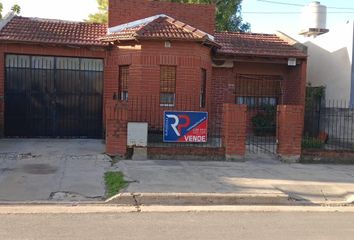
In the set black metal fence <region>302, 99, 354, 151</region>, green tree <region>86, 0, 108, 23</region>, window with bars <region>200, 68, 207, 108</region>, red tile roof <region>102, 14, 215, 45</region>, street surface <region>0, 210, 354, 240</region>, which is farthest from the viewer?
green tree <region>86, 0, 108, 23</region>

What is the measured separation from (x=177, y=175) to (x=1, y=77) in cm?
850

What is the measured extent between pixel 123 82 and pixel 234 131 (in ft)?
17.1

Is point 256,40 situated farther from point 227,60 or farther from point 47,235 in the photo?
point 47,235

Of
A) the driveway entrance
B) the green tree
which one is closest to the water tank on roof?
the driveway entrance

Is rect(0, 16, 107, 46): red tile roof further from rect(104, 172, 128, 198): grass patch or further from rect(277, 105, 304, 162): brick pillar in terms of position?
rect(104, 172, 128, 198): grass patch

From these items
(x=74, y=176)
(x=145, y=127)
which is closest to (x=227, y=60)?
(x=145, y=127)

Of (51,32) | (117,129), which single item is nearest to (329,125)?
(117,129)

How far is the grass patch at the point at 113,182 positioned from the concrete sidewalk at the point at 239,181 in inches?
6.9

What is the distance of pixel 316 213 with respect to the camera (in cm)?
877

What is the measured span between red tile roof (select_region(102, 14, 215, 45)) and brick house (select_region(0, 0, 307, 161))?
0.11 feet

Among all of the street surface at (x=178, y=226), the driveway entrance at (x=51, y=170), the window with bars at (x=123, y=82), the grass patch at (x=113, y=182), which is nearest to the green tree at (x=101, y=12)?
the window with bars at (x=123, y=82)

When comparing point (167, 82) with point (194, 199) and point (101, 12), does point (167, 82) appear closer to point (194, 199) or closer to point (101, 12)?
point (194, 199)

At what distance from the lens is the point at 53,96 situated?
56.7 feet

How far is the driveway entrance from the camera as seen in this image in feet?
30.8
